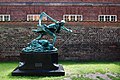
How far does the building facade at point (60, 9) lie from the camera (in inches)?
969

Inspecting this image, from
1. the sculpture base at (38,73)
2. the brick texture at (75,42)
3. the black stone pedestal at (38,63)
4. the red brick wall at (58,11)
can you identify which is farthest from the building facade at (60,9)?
the sculpture base at (38,73)

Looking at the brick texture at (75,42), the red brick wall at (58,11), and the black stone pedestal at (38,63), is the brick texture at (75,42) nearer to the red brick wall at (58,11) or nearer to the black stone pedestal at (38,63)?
the black stone pedestal at (38,63)

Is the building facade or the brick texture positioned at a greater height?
the building facade

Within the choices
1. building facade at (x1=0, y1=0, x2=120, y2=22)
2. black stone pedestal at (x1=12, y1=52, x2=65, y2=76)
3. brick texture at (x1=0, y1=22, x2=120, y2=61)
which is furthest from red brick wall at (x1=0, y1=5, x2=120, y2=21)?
black stone pedestal at (x1=12, y1=52, x2=65, y2=76)

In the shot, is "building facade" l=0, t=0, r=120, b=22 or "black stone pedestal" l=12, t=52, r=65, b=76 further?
"building facade" l=0, t=0, r=120, b=22

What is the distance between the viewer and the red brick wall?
24.6 meters

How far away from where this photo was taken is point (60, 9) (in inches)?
973

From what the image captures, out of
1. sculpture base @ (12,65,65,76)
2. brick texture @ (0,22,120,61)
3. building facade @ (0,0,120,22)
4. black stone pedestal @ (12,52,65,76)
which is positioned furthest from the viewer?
building facade @ (0,0,120,22)

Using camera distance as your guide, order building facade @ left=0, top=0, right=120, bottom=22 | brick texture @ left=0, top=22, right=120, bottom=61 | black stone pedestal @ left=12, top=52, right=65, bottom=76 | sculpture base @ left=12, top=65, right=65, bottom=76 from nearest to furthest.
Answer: sculpture base @ left=12, top=65, right=65, bottom=76
black stone pedestal @ left=12, top=52, right=65, bottom=76
brick texture @ left=0, top=22, right=120, bottom=61
building facade @ left=0, top=0, right=120, bottom=22

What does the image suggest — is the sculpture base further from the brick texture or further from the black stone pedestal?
the brick texture

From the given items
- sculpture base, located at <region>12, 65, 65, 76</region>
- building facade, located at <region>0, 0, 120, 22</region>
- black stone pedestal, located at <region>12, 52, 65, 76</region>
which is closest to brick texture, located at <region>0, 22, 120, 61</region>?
black stone pedestal, located at <region>12, 52, 65, 76</region>

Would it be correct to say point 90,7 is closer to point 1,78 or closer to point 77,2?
point 77,2

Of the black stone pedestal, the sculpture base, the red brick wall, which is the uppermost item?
the red brick wall

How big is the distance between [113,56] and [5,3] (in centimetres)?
1202
